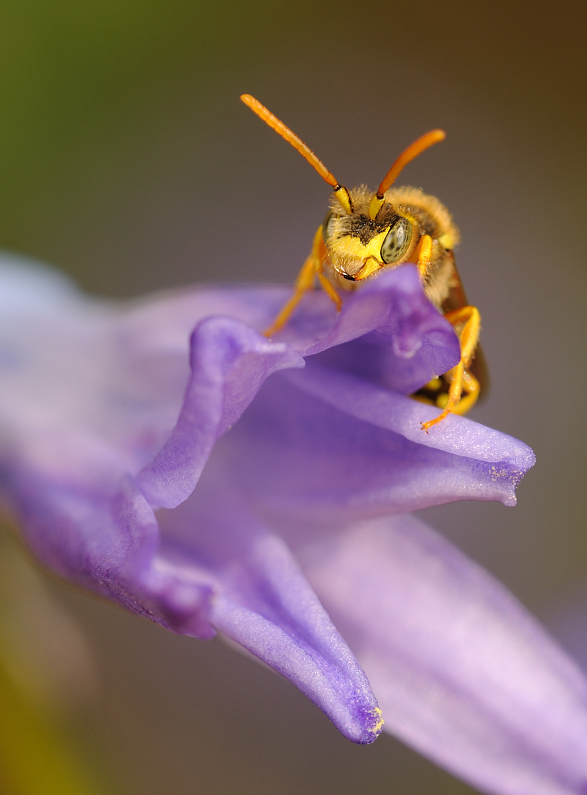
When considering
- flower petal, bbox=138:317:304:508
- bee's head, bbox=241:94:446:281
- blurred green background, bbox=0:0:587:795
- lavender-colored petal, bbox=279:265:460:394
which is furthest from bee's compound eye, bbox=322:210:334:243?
blurred green background, bbox=0:0:587:795

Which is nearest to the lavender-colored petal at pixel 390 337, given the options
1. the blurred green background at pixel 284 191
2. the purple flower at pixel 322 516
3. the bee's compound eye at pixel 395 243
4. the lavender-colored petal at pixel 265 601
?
the purple flower at pixel 322 516

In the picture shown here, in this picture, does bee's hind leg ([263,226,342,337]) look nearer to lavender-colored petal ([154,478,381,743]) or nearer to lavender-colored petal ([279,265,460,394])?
lavender-colored petal ([279,265,460,394])

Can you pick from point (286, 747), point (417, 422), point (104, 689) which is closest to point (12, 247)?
point (104, 689)

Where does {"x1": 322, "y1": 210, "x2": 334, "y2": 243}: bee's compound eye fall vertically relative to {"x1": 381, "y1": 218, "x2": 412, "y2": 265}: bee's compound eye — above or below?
below

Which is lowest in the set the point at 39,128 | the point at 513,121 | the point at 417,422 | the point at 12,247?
the point at 12,247

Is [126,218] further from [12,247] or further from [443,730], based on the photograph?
[443,730]
